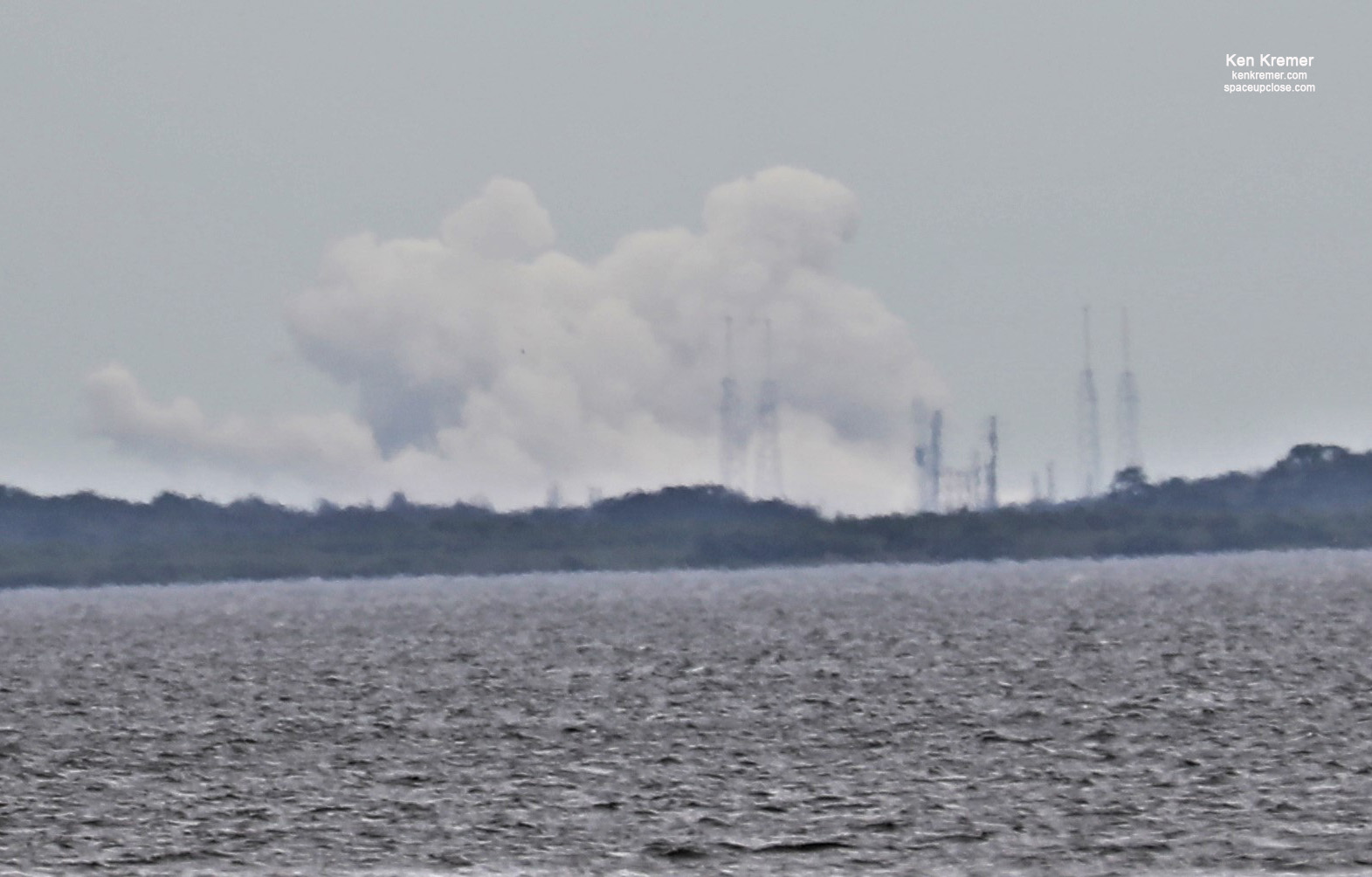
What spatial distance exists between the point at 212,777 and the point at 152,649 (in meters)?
100.0

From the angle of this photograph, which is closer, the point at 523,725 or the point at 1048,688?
the point at 523,725

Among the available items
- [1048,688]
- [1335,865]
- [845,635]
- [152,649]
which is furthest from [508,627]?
[1335,865]

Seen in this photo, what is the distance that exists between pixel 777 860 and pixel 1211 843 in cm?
983

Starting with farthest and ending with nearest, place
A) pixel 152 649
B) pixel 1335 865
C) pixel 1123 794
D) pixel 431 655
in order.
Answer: pixel 152 649 < pixel 431 655 < pixel 1123 794 < pixel 1335 865

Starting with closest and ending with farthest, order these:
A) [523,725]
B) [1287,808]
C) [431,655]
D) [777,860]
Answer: [777,860], [1287,808], [523,725], [431,655]

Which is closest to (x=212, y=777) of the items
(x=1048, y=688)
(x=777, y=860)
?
(x=777, y=860)

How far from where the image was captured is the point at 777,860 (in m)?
42.9

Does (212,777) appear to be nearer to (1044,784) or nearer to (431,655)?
(1044,784)

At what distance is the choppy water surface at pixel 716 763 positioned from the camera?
4425 cm

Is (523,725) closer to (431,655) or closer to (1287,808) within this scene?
(1287,808)

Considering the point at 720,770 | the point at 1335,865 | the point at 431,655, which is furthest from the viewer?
the point at 431,655

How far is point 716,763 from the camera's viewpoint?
6012cm

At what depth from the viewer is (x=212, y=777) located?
59.6 meters

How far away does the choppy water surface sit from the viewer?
44250mm
